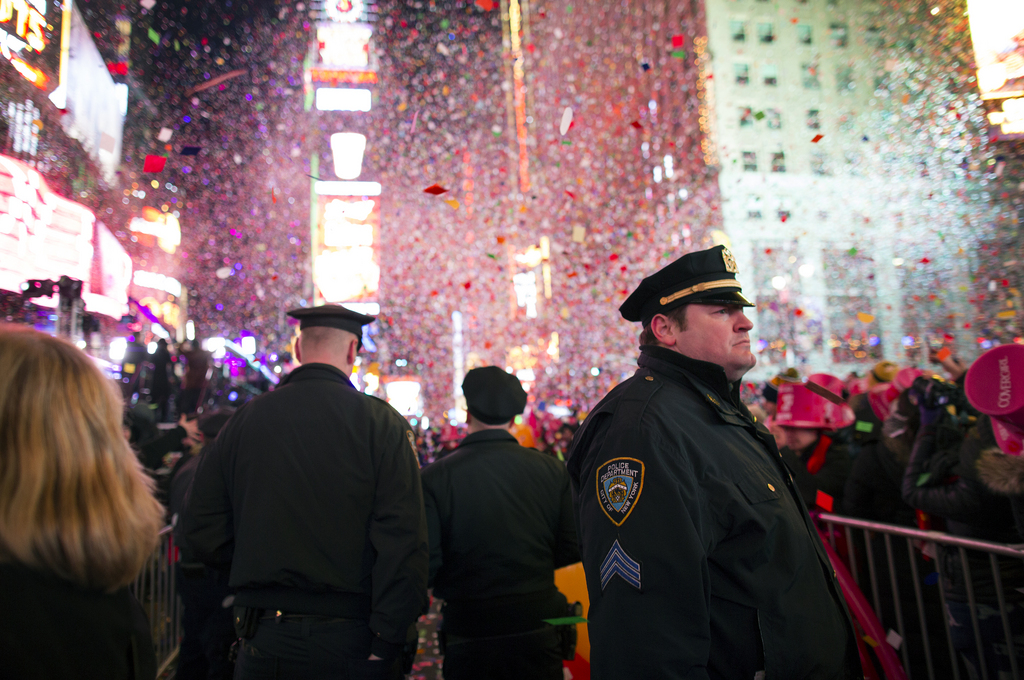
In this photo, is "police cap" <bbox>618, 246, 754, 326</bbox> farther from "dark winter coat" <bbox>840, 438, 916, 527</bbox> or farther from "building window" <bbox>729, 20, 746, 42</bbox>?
"building window" <bbox>729, 20, 746, 42</bbox>

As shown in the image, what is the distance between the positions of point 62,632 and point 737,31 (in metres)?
38.2

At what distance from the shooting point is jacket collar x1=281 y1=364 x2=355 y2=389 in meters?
2.63

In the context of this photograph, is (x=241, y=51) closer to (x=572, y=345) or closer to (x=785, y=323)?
(x=572, y=345)

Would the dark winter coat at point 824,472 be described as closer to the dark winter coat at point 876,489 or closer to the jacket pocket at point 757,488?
the dark winter coat at point 876,489

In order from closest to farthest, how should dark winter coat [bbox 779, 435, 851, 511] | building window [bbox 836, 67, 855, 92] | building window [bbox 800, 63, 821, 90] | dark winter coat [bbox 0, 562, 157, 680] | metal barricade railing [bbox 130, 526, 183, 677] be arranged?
dark winter coat [bbox 0, 562, 157, 680] → dark winter coat [bbox 779, 435, 851, 511] → metal barricade railing [bbox 130, 526, 183, 677] → building window [bbox 836, 67, 855, 92] → building window [bbox 800, 63, 821, 90]

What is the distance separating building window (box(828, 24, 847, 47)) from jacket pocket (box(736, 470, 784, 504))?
29760mm

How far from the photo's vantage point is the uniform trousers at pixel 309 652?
7.38 ft

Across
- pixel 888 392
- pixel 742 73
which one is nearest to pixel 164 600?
pixel 888 392

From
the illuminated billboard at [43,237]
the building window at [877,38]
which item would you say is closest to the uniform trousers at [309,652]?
the illuminated billboard at [43,237]

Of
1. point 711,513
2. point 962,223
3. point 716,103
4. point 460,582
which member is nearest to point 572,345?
point 962,223

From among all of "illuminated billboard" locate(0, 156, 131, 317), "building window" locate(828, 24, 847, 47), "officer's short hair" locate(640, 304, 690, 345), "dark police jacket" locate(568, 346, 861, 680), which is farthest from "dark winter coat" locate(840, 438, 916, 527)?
"building window" locate(828, 24, 847, 47)

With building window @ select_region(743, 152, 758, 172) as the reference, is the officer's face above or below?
below

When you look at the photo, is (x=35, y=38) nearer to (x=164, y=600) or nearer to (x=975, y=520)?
(x=164, y=600)

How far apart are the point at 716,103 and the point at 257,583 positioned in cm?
3462
